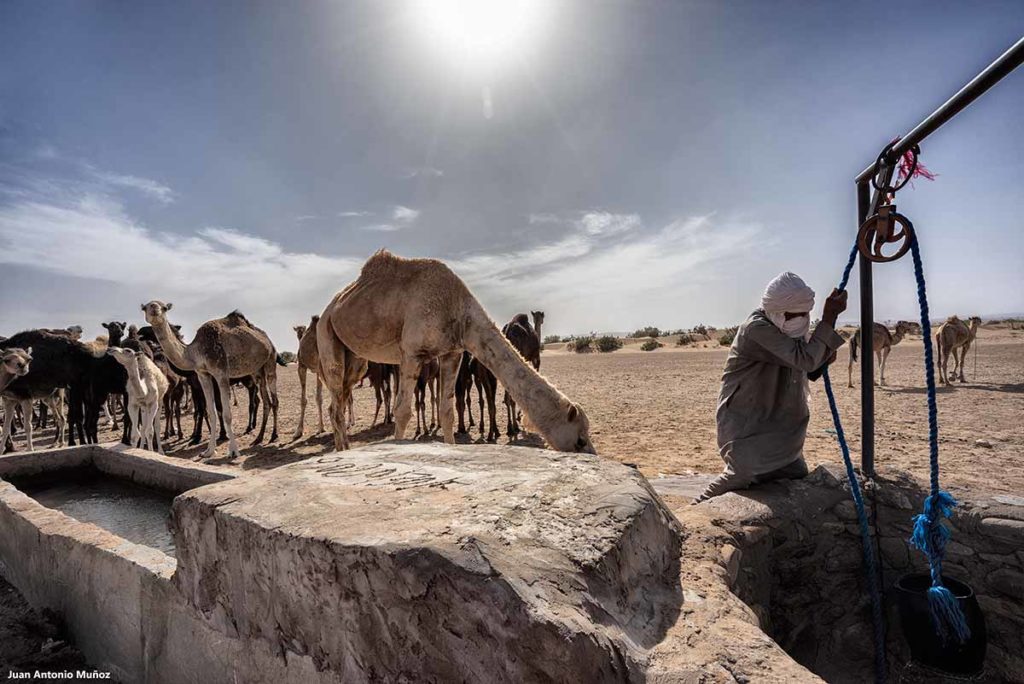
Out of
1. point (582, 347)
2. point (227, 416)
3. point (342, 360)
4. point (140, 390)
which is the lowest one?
point (227, 416)

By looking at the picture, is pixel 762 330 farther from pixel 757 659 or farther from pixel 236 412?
pixel 236 412

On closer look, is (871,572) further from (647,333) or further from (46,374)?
(647,333)

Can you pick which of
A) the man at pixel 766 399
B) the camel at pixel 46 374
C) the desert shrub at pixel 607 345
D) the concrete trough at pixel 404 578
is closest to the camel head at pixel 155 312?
the camel at pixel 46 374

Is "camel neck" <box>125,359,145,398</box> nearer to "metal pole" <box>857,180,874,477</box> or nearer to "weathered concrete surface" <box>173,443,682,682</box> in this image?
"weathered concrete surface" <box>173,443,682,682</box>

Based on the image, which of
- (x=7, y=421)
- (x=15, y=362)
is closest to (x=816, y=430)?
(x=15, y=362)

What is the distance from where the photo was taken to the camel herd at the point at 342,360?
5.60 meters

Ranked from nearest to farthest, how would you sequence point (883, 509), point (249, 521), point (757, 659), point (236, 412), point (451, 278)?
1. point (757, 659)
2. point (249, 521)
3. point (883, 509)
4. point (451, 278)
5. point (236, 412)

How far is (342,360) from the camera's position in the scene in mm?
7141

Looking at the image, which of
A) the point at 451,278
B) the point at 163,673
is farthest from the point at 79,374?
the point at 163,673

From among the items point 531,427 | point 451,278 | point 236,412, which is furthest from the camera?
point 236,412

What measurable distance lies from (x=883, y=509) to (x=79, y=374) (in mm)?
12310

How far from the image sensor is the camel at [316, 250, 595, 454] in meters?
5.43

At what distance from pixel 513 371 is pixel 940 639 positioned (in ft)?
12.2

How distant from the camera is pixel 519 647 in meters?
1.33
